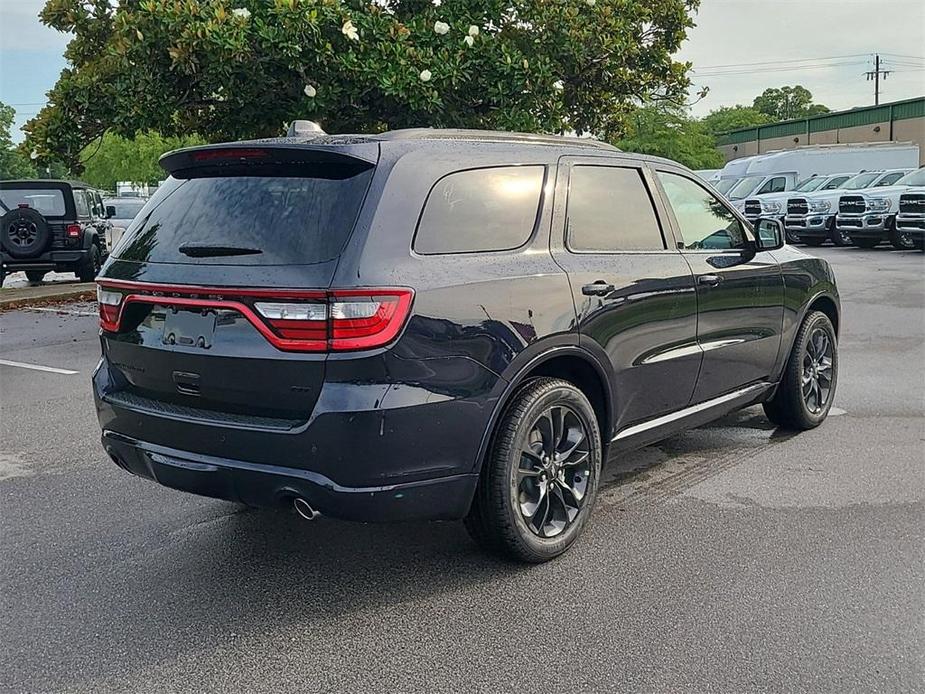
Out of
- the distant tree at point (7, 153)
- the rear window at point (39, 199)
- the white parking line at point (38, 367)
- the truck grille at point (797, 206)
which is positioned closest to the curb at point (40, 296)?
the rear window at point (39, 199)

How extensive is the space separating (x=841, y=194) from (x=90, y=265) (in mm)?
17180

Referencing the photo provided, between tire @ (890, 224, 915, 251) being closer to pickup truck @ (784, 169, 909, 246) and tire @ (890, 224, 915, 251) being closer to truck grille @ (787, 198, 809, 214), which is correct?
pickup truck @ (784, 169, 909, 246)

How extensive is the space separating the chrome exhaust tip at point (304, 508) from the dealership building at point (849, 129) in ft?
143

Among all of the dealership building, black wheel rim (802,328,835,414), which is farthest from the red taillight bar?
the dealership building

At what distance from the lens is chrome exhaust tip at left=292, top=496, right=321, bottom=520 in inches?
131

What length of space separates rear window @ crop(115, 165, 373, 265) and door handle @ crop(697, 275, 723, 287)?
208cm

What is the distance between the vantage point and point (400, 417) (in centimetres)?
328

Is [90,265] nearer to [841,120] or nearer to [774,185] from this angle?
[774,185]

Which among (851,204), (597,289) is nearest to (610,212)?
(597,289)

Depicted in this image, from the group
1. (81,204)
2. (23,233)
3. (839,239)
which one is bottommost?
(839,239)

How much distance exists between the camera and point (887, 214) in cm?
2075

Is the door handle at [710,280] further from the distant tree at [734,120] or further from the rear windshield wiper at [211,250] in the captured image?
the distant tree at [734,120]

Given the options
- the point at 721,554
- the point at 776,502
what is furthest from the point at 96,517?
the point at 776,502

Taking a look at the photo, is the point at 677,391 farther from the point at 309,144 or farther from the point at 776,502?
the point at 309,144
